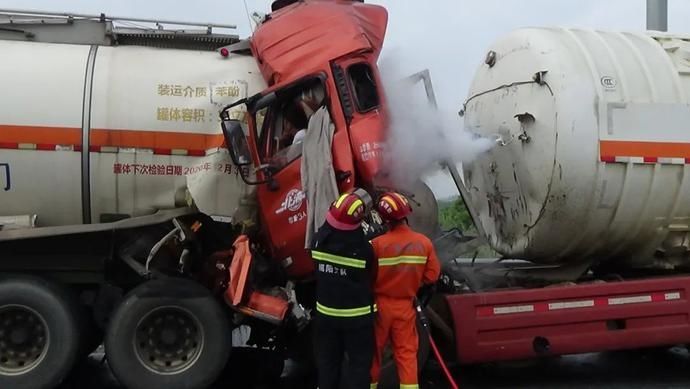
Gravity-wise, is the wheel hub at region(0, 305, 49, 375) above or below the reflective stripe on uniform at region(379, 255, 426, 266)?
below

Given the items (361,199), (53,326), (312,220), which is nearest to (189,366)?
(53,326)

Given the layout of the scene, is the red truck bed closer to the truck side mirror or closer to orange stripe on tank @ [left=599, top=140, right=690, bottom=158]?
orange stripe on tank @ [left=599, top=140, right=690, bottom=158]

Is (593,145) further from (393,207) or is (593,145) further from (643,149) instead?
(393,207)

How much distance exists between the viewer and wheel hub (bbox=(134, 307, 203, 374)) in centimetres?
619

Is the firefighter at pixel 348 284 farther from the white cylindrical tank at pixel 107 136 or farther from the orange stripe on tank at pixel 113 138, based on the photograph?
the orange stripe on tank at pixel 113 138

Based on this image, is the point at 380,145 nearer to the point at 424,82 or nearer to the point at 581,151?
the point at 424,82

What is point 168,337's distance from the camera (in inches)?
246

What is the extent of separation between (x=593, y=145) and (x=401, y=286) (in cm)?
210

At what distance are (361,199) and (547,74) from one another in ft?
7.39

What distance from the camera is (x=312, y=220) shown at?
5.88 meters

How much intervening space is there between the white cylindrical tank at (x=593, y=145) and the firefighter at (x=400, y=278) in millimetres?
1362

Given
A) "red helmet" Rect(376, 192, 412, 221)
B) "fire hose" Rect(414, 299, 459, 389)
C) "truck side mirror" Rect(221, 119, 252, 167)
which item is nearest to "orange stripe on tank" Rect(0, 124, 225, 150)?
"truck side mirror" Rect(221, 119, 252, 167)

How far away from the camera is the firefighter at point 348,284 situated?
5473 millimetres

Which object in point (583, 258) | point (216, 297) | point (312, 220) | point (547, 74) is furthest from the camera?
point (583, 258)
